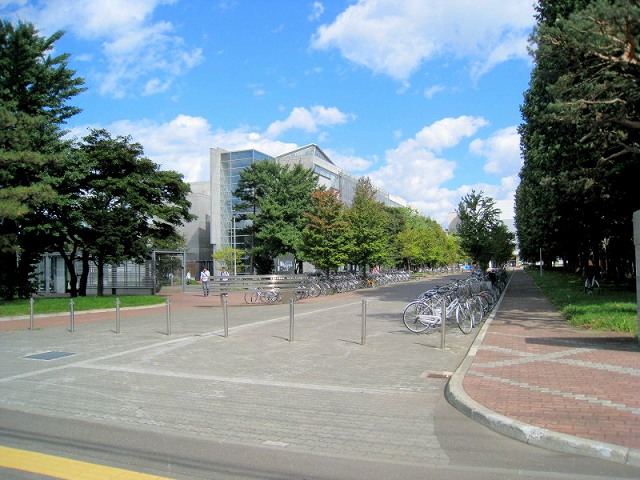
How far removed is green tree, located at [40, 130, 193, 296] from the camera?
2483cm

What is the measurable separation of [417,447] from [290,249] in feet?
133

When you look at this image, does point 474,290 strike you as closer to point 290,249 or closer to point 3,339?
point 3,339

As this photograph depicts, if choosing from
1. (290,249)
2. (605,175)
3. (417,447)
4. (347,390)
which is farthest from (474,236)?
(417,447)

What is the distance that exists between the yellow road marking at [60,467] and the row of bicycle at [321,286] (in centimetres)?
1766

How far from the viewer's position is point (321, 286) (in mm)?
30484

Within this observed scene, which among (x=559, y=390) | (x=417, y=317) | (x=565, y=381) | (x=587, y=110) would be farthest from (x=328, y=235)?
(x=559, y=390)

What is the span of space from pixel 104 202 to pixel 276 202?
19.3 metres

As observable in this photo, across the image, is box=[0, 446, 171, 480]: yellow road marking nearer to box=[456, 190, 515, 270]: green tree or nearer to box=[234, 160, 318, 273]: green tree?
box=[456, 190, 515, 270]: green tree

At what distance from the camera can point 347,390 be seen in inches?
297

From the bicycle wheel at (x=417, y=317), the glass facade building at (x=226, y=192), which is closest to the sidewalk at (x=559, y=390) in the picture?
the bicycle wheel at (x=417, y=317)

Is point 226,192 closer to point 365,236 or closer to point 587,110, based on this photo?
point 365,236

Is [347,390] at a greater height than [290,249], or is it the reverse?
[290,249]

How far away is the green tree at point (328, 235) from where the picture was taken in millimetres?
34562

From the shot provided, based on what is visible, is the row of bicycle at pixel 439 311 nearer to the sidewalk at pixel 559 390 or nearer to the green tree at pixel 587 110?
the sidewalk at pixel 559 390
